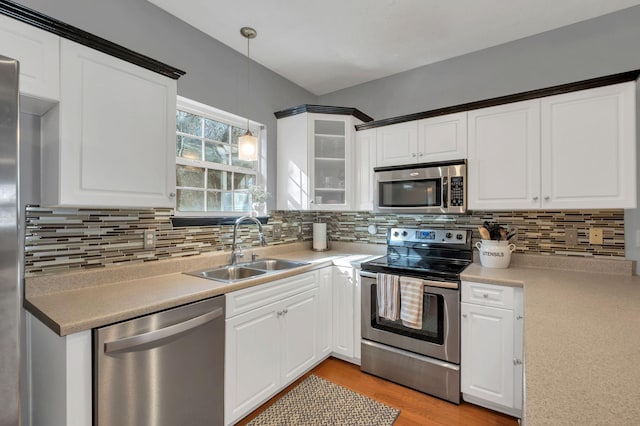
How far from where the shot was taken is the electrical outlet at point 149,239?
6.22 feet

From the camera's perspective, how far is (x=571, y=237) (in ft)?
7.05

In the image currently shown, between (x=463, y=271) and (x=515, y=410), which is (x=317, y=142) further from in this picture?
(x=515, y=410)

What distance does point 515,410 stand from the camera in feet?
6.14

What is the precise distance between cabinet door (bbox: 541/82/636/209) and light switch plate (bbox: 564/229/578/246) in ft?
1.08

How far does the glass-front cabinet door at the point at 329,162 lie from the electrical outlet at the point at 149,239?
52.3 inches

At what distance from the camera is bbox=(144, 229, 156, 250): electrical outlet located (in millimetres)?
1896

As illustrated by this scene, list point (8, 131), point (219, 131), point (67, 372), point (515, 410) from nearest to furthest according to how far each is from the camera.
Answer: point (8, 131) < point (67, 372) < point (515, 410) < point (219, 131)

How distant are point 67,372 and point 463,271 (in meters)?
2.14

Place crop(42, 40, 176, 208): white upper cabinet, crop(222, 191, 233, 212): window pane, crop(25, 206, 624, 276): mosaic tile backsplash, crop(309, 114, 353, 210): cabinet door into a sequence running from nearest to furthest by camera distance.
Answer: crop(42, 40, 176, 208): white upper cabinet
crop(25, 206, 624, 276): mosaic tile backsplash
crop(222, 191, 233, 212): window pane
crop(309, 114, 353, 210): cabinet door

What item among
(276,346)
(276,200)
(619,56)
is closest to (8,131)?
(276,346)

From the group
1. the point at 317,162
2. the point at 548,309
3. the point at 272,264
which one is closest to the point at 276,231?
the point at 272,264

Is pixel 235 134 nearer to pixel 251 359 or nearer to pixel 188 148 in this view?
pixel 188 148

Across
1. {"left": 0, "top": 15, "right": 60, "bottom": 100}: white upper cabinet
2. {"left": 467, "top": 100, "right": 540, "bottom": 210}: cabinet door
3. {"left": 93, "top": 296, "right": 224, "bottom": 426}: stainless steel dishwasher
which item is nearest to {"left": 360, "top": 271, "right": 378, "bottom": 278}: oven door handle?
{"left": 467, "top": 100, "right": 540, "bottom": 210}: cabinet door

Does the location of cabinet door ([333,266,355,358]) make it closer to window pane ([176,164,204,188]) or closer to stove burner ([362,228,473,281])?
stove burner ([362,228,473,281])
